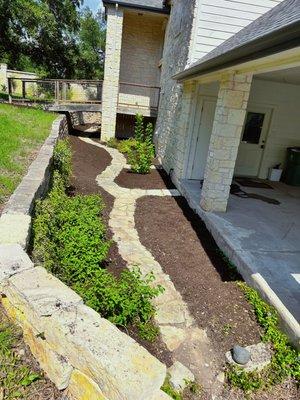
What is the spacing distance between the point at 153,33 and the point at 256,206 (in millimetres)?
12824

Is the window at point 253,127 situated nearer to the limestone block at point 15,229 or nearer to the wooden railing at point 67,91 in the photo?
the wooden railing at point 67,91

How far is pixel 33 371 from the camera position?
235cm

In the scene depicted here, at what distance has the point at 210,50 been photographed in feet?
26.5

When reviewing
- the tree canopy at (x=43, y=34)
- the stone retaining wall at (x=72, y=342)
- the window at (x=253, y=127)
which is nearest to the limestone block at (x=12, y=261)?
the stone retaining wall at (x=72, y=342)

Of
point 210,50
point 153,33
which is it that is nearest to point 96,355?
point 210,50

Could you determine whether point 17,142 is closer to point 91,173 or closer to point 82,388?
point 91,173

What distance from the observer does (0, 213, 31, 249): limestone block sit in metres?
3.08

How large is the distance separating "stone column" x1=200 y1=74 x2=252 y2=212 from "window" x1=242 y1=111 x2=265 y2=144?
3769 millimetres

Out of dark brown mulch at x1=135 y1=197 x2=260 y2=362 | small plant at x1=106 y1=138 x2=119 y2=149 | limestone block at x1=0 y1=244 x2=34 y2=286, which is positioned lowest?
dark brown mulch at x1=135 y1=197 x2=260 y2=362

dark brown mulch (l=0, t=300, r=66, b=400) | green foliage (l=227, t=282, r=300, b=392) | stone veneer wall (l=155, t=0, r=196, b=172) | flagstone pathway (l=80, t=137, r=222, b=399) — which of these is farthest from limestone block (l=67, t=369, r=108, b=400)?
stone veneer wall (l=155, t=0, r=196, b=172)

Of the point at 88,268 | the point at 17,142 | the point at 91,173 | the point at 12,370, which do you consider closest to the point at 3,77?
the point at 91,173

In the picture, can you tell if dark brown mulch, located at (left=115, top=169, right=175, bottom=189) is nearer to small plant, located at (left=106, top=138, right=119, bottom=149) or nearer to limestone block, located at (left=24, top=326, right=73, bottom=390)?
small plant, located at (left=106, top=138, right=119, bottom=149)

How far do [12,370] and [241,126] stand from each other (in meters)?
5.52

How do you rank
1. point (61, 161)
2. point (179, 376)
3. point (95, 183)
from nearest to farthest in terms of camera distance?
point (179, 376)
point (61, 161)
point (95, 183)
